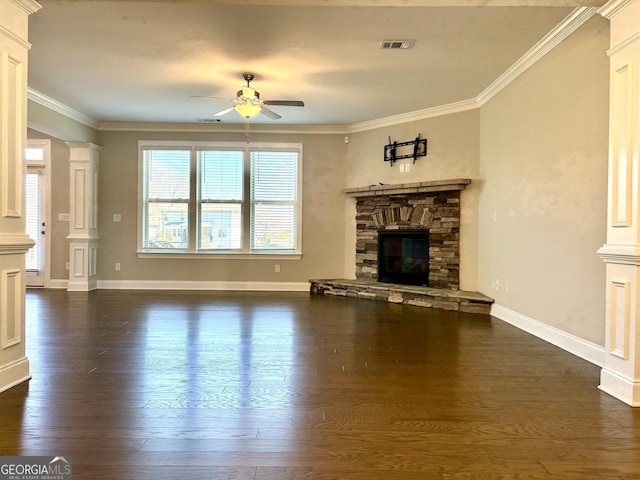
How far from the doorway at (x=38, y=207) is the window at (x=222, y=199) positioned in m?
1.60

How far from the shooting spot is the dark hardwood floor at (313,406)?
1.80m

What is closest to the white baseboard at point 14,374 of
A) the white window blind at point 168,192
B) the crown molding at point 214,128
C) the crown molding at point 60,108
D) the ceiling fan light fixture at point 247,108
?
the ceiling fan light fixture at point 247,108

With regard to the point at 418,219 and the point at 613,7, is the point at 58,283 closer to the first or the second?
the point at 418,219

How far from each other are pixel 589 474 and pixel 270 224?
6.00 m

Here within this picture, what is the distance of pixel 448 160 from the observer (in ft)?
19.5

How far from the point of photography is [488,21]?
3.53 metres

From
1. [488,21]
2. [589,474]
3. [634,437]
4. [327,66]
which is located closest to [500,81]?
[488,21]

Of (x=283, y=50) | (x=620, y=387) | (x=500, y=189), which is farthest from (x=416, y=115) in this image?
(x=620, y=387)

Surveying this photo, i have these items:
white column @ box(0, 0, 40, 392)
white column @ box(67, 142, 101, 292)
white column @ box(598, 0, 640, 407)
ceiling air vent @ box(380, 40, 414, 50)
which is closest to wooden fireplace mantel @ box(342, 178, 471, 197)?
ceiling air vent @ box(380, 40, 414, 50)

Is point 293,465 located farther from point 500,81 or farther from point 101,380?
point 500,81

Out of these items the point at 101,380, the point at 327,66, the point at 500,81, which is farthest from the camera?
the point at 500,81

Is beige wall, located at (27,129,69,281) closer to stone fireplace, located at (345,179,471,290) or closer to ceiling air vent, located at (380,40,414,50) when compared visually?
stone fireplace, located at (345,179,471,290)

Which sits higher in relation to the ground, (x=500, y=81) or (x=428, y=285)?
(x=500, y=81)

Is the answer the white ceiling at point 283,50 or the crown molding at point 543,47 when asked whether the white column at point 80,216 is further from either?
the crown molding at point 543,47
